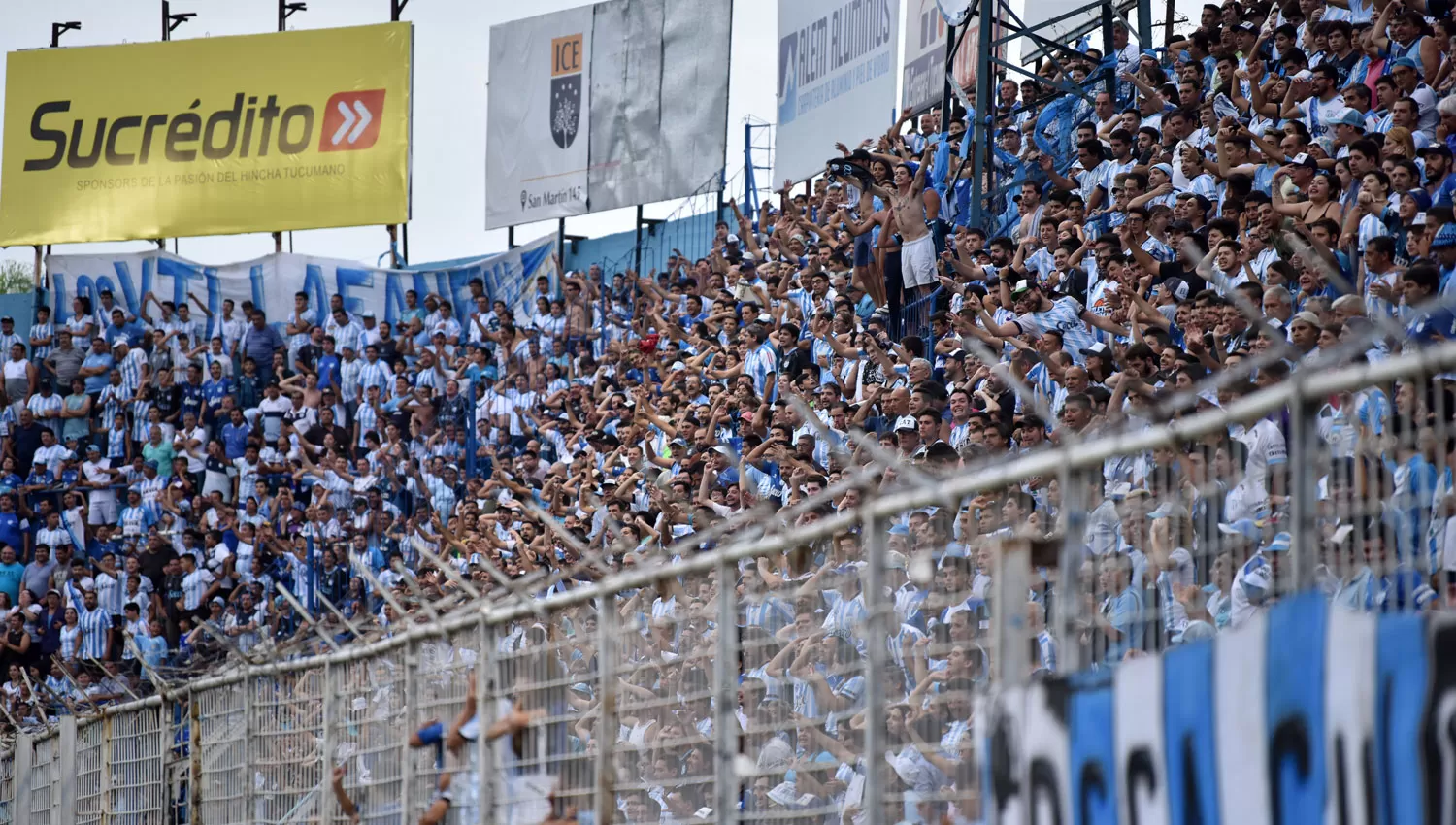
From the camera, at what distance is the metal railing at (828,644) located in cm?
339

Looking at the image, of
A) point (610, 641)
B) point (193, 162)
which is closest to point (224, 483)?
point (193, 162)

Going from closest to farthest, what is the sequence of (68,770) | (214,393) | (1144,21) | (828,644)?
(828,644) < (68,770) < (1144,21) < (214,393)

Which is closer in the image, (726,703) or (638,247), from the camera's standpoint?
(726,703)

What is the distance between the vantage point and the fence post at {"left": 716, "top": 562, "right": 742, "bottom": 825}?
5059mm

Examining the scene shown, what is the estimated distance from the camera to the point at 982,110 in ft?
48.3

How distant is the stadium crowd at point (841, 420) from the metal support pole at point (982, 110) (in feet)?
0.46

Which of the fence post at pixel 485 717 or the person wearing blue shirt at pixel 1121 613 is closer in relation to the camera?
the person wearing blue shirt at pixel 1121 613

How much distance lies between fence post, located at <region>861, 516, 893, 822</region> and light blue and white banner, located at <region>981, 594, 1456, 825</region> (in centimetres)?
34

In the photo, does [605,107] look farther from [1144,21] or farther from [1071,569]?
[1071,569]

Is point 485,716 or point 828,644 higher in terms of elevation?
point 828,644

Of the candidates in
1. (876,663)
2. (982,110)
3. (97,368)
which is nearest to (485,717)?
(876,663)

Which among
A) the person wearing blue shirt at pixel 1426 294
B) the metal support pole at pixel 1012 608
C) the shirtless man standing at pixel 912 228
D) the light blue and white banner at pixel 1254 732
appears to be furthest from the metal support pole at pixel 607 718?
the shirtless man standing at pixel 912 228

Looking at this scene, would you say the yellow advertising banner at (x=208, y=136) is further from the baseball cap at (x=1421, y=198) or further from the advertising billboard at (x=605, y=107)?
the baseball cap at (x=1421, y=198)

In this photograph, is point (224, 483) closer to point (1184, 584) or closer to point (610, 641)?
point (610, 641)
